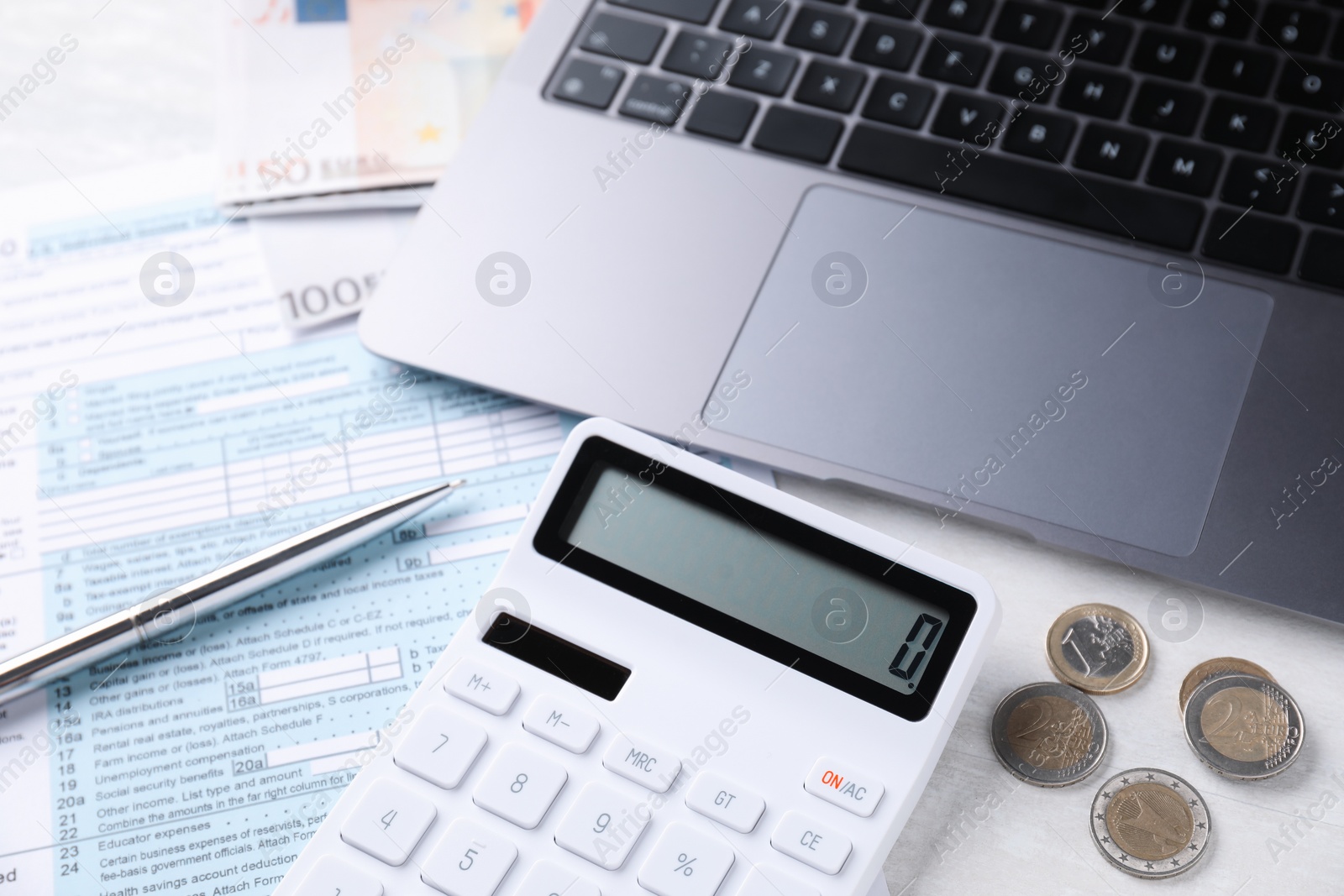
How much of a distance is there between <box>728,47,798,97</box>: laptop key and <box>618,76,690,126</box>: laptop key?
1.2 inches

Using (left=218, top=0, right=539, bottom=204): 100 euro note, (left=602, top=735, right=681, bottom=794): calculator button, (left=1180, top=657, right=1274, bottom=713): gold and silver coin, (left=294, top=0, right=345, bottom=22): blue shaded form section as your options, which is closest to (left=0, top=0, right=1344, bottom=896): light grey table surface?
(left=1180, top=657, right=1274, bottom=713): gold and silver coin

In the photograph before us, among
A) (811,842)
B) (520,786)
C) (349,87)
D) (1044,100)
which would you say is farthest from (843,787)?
(349,87)

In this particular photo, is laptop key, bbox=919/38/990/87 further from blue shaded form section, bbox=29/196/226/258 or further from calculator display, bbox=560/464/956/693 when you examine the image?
blue shaded form section, bbox=29/196/226/258

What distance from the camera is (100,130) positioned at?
27.7 inches

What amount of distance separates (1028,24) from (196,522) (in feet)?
1.70

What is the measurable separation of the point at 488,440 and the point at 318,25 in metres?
0.34

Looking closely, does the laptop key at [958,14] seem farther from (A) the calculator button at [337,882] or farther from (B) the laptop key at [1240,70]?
(A) the calculator button at [337,882]

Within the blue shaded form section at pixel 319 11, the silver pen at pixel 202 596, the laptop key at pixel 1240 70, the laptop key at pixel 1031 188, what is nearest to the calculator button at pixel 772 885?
the silver pen at pixel 202 596

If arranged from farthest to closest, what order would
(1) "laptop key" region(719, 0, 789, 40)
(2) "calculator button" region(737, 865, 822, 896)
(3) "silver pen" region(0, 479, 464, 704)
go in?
(1) "laptop key" region(719, 0, 789, 40), (3) "silver pen" region(0, 479, 464, 704), (2) "calculator button" region(737, 865, 822, 896)

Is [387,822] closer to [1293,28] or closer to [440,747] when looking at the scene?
[440,747]

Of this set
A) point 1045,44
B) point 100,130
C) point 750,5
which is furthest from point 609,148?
point 100,130

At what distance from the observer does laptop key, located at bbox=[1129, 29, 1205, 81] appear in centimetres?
56

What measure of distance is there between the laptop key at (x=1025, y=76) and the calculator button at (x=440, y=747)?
420mm

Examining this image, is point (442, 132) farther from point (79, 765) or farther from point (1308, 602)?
point (1308, 602)
